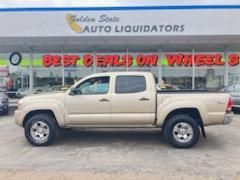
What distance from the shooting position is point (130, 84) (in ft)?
23.8

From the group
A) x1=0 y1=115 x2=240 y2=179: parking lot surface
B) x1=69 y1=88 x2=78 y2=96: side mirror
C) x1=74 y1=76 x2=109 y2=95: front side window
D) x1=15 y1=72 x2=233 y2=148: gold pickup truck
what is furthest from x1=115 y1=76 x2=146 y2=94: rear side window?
x1=0 y1=115 x2=240 y2=179: parking lot surface

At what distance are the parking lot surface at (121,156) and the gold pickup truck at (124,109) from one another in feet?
1.57

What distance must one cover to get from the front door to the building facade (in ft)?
26.9

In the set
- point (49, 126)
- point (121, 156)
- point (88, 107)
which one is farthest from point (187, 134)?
point (49, 126)

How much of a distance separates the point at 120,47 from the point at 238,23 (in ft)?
22.2

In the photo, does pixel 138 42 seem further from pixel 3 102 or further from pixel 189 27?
pixel 3 102

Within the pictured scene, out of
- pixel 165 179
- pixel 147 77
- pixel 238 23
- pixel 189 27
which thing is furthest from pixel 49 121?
pixel 238 23

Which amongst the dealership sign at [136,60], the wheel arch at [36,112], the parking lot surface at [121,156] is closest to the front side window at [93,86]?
the wheel arch at [36,112]

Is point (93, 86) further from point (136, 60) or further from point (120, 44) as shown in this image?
point (136, 60)

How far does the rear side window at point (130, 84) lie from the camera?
7.18m

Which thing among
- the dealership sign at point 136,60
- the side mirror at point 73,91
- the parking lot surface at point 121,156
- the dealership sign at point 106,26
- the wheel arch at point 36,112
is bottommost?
the parking lot surface at point 121,156

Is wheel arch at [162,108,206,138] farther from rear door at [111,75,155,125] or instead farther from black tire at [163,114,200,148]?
rear door at [111,75,155,125]

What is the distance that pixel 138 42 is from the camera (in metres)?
16.5

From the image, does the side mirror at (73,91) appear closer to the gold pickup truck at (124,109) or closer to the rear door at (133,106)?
the gold pickup truck at (124,109)
